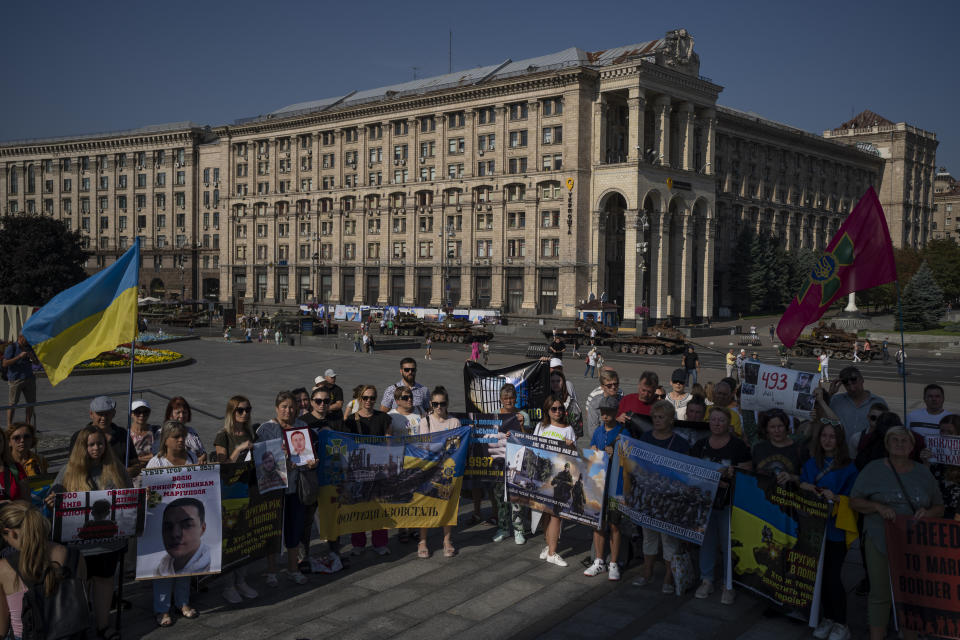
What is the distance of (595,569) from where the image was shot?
8.64 meters

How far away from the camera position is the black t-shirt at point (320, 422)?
348 inches

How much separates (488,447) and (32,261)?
6674 centimetres

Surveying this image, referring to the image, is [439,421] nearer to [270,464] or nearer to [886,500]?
[270,464]

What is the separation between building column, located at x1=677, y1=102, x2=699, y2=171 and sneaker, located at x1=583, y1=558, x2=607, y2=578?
226ft

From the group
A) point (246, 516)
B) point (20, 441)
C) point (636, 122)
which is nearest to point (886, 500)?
point (246, 516)

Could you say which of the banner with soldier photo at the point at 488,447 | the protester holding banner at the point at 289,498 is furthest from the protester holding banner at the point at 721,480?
the protester holding banner at the point at 289,498

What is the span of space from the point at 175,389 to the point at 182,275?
82.3 m

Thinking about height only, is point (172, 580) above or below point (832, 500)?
below

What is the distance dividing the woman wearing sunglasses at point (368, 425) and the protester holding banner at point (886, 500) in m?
5.12

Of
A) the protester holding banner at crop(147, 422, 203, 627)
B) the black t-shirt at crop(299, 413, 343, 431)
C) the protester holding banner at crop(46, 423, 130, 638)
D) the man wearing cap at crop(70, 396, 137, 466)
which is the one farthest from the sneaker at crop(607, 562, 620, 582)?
the man wearing cap at crop(70, 396, 137, 466)

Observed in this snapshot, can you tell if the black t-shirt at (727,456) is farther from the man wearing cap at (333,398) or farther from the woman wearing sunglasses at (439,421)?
the man wearing cap at (333,398)

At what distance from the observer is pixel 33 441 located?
25.0ft

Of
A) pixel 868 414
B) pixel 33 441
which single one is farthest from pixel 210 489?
pixel 868 414

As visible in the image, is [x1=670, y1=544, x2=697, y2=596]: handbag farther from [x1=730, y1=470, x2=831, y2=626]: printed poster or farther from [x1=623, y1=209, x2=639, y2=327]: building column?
[x1=623, y1=209, x2=639, y2=327]: building column
